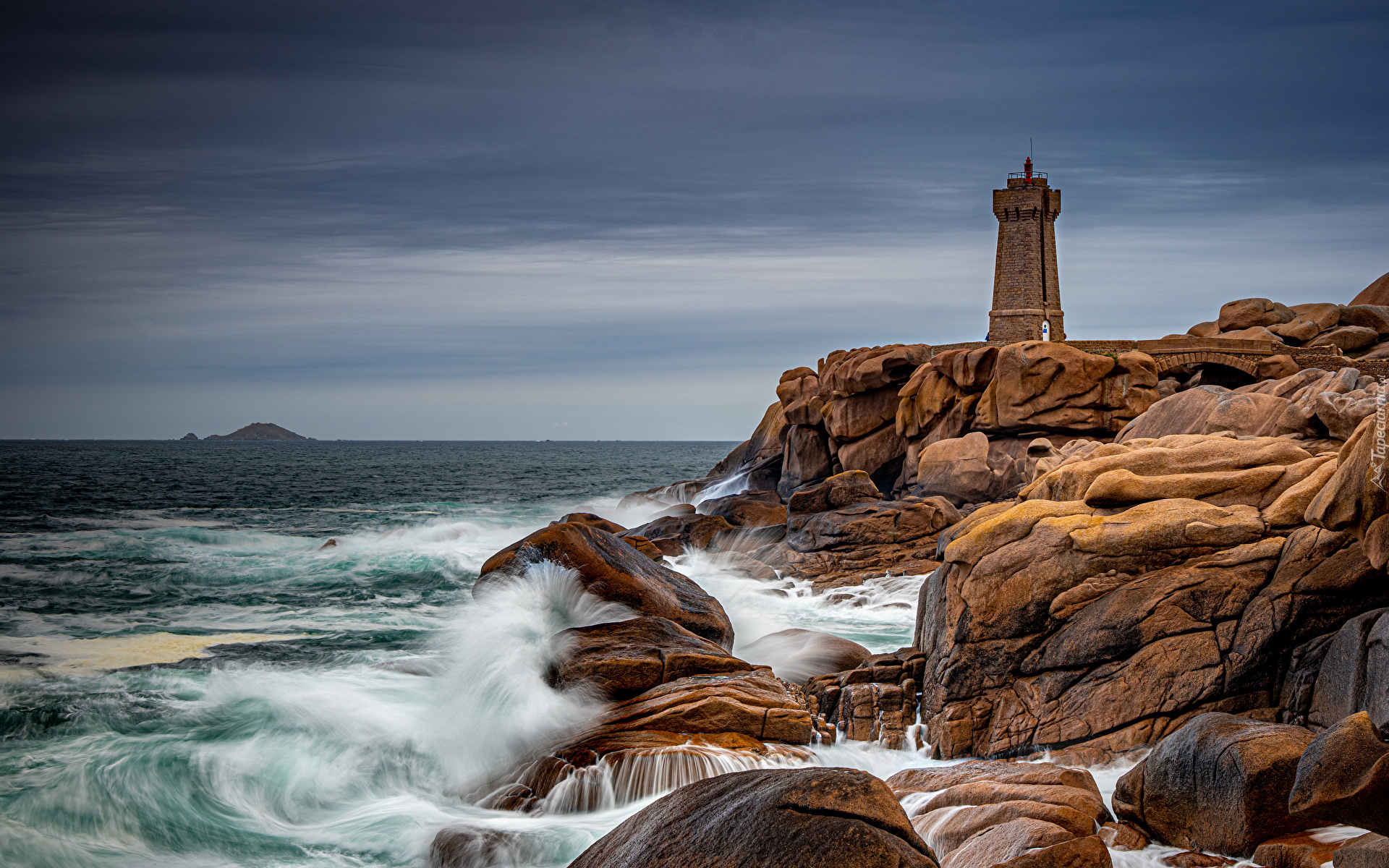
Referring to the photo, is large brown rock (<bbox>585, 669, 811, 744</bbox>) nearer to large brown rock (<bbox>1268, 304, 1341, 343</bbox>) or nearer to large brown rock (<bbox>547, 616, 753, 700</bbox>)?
large brown rock (<bbox>547, 616, 753, 700</bbox>)

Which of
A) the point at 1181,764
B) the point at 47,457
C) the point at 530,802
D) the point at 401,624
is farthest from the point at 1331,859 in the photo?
A: the point at 47,457

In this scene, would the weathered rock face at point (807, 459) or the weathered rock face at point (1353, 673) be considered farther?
the weathered rock face at point (807, 459)

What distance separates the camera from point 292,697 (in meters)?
14.4

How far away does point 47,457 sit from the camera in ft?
370

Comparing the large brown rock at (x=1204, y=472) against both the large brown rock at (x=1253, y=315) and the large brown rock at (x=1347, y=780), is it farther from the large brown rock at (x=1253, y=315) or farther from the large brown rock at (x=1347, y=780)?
the large brown rock at (x=1253, y=315)

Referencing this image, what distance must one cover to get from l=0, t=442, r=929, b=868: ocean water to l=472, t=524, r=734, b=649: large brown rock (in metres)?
0.29

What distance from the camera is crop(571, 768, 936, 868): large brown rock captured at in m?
4.86

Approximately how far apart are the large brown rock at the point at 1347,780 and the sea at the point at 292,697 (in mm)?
3168

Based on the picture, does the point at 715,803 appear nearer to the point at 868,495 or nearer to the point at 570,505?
the point at 868,495

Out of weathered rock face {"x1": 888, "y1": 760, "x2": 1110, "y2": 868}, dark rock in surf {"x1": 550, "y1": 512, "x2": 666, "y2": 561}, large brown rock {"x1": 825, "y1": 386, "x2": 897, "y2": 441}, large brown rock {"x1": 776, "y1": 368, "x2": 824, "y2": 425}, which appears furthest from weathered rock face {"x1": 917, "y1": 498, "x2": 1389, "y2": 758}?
Result: large brown rock {"x1": 776, "y1": 368, "x2": 824, "y2": 425}

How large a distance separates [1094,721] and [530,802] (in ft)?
20.4

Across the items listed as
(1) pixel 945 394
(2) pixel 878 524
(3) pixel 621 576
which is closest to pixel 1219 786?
(3) pixel 621 576

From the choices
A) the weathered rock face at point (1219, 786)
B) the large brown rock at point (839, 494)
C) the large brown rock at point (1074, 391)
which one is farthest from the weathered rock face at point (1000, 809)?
the large brown rock at point (1074, 391)

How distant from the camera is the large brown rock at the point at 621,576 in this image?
14.4 m
